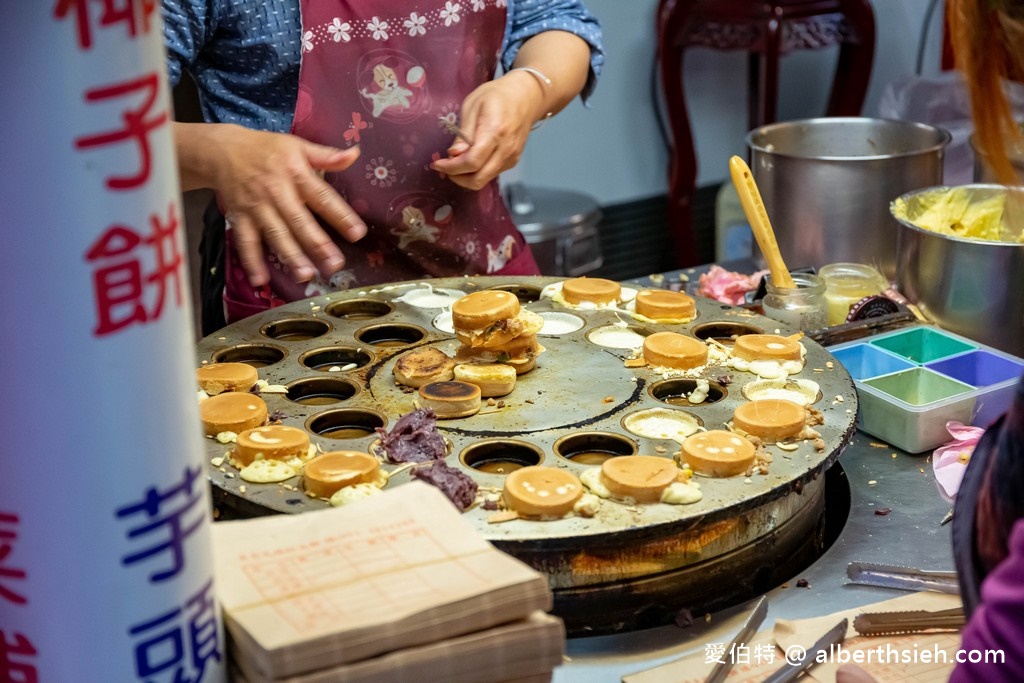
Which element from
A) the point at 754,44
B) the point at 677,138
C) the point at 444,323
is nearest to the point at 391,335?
the point at 444,323

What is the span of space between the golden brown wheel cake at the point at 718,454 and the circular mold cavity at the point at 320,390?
635 mm

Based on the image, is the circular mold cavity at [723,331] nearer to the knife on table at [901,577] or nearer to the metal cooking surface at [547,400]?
the metal cooking surface at [547,400]

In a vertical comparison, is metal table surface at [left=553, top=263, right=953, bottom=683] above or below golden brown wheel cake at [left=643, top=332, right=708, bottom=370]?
below

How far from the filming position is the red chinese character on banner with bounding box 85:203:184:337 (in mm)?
877

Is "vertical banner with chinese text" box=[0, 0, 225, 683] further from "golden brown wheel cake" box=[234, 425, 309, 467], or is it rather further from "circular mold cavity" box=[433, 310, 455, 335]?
"circular mold cavity" box=[433, 310, 455, 335]

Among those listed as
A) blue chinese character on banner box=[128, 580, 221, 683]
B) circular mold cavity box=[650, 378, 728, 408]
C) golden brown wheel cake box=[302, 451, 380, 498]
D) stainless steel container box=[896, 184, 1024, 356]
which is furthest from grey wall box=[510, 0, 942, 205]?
blue chinese character on banner box=[128, 580, 221, 683]

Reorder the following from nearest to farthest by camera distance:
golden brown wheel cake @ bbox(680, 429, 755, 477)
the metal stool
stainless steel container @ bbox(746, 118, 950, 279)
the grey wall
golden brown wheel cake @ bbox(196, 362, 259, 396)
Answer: golden brown wheel cake @ bbox(680, 429, 755, 477) < golden brown wheel cake @ bbox(196, 362, 259, 396) < stainless steel container @ bbox(746, 118, 950, 279) < the metal stool < the grey wall

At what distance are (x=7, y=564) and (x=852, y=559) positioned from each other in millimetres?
1215

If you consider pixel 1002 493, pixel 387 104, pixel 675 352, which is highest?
pixel 387 104

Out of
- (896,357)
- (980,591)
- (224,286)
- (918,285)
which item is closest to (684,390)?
(896,357)

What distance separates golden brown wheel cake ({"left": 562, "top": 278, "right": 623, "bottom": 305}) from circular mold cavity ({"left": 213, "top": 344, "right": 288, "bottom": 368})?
1.99 feet

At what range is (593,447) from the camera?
1.83 metres

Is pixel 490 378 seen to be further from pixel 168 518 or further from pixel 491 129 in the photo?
pixel 168 518

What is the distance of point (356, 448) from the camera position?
1.78 meters
